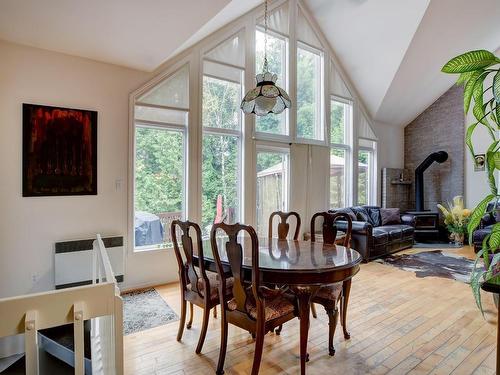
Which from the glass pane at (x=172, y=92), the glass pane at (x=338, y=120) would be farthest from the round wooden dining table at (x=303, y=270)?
the glass pane at (x=338, y=120)

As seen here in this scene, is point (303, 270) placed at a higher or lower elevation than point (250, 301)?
higher

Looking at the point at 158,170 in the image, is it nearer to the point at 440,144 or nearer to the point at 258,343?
the point at 258,343

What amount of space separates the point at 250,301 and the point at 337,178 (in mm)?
4812

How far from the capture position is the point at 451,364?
7.02 ft

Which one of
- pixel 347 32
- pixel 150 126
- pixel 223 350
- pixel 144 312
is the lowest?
pixel 144 312

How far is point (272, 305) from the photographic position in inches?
80.1

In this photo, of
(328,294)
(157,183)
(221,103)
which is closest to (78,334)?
(328,294)

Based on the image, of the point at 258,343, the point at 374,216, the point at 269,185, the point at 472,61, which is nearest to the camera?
the point at 472,61

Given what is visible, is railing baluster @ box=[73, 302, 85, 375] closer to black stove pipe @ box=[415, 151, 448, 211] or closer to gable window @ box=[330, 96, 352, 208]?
gable window @ box=[330, 96, 352, 208]

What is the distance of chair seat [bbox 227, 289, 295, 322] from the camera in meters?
1.96

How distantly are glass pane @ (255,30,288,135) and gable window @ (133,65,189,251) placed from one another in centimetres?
138

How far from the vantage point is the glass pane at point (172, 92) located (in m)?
3.82

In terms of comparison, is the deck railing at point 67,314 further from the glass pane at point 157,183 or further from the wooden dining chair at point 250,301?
the glass pane at point 157,183

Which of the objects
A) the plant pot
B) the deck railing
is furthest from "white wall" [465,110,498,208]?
the deck railing
